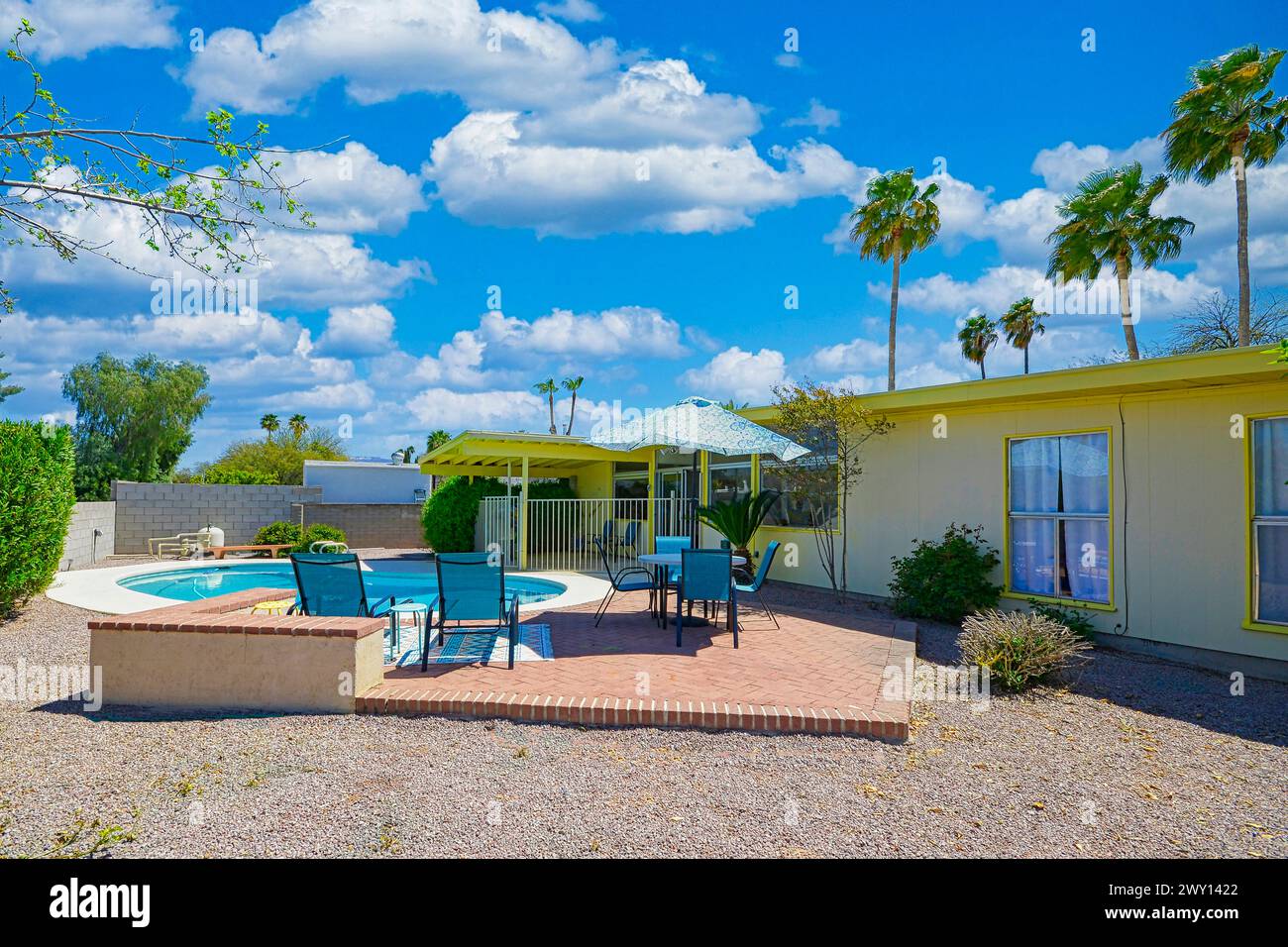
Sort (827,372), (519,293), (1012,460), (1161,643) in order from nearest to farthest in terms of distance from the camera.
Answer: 1. (1161,643)
2. (1012,460)
3. (827,372)
4. (519,293)

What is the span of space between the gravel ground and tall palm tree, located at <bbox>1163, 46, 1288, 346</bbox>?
54.0 ft

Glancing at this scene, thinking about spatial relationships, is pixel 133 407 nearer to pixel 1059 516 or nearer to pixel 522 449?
pixel 522 449

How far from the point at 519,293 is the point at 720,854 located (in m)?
13.0

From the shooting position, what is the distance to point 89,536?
55.1ft

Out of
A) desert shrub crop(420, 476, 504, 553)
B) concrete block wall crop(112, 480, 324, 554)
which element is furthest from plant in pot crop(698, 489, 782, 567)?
concrete block wall crop(112, 480, 324, 554)

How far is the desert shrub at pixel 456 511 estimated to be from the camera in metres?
17.5

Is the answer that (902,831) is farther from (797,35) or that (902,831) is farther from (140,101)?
(797,35)

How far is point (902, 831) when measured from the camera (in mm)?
3521

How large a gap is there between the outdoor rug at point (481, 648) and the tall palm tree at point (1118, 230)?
65.7 feet

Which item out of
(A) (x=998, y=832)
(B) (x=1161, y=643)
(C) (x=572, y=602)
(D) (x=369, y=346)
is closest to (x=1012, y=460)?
(B) (x=1161, y=643)

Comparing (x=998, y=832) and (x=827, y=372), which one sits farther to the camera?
(x=827, y=372)

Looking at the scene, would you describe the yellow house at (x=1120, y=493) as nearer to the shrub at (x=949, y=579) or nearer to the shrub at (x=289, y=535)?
the shrub at (x=949, y=579)

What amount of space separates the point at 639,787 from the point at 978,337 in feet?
101
